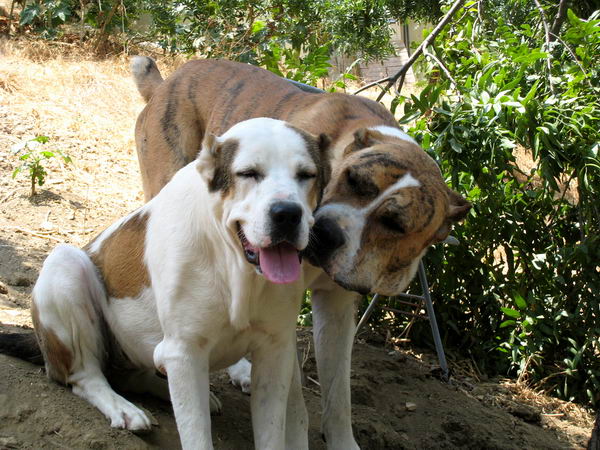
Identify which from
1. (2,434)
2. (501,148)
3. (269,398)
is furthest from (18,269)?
Answer: (501,148)

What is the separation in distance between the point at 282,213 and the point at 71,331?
1387 mm

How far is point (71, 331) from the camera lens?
11.5ft

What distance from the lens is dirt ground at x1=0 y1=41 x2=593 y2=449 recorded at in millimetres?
3344

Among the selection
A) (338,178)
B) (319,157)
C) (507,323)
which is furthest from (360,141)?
(507,323)

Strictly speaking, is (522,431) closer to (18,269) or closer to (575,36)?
(575,36)

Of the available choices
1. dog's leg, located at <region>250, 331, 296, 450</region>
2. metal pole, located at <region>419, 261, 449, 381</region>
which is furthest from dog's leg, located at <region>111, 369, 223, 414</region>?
metal pole, located at <region>419, 261, 449, 381</region>

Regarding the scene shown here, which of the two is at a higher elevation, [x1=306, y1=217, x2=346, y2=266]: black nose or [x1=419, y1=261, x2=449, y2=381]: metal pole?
[x1=306, y1=217, x2=346, y2=266]: black nose

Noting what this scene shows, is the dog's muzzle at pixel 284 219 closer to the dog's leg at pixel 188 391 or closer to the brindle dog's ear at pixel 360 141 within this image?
the dog's leg at pixel 188 391

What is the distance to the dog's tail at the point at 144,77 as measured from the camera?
521 centimetres

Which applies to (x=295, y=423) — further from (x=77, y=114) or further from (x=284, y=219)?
(x=77, y=114)

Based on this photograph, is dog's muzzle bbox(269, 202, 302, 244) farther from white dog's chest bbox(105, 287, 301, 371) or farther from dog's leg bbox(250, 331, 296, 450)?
dog's leg bbox(250, 331, 296, 450)

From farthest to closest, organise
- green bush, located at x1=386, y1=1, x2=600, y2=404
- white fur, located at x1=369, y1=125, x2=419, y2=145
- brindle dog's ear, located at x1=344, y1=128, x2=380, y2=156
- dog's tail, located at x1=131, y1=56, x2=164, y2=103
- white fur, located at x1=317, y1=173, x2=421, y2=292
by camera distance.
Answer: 1. dog's tail, located at x1=131, y1=56, x2=164, y2=103
2. green bush, located at x1=386, y1=1, x2=600, y2=404
3. white fur, located at x1=369, y1=125, x2=419, y2=145
4. brindle dog's ear, located at x1=344, y1=128, x2=380, y2=156
5. white fur, located at x1=317, y1=173, x2=421, y2=292

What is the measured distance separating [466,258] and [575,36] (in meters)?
1.74

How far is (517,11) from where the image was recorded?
8.84 m
